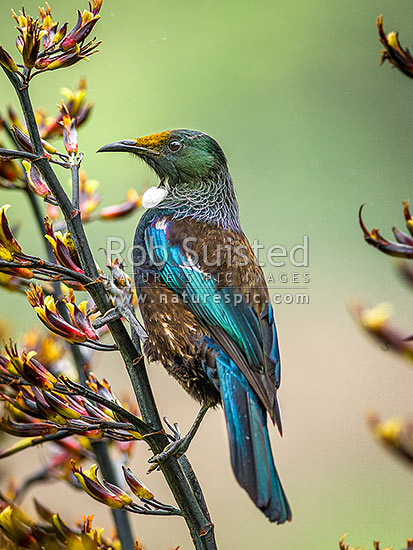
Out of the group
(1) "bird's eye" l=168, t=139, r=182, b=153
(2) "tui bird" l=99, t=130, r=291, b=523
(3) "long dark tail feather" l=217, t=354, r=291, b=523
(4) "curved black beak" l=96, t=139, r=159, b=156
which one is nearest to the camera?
(3) "long dark tail feather" l=217, t=354, r=291, b=523

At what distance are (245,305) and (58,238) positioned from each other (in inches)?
21.0

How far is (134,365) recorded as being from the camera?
1435 mm

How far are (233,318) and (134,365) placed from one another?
0.37 metres

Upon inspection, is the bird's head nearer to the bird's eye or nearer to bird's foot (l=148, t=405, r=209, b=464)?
the bird's eye

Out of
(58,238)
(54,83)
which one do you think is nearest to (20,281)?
(58,238)

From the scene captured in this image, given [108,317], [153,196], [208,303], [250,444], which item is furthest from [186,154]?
[250,444]

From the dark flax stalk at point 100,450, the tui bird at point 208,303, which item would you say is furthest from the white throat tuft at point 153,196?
the dark flax stalk at point 100,450

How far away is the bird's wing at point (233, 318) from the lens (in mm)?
1675

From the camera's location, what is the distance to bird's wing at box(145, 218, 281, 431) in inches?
65.9

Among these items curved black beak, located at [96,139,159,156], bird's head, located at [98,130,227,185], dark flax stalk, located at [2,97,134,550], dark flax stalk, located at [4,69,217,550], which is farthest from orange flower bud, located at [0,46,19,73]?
bird's head, located at [98,130,227,185]

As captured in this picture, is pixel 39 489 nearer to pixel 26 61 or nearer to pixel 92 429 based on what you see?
pixel 92 429

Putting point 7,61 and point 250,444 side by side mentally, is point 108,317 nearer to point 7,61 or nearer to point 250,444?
point 250,444

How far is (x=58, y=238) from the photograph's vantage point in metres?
1.40

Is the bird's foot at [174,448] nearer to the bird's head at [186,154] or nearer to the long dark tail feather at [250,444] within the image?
the long dark tail feather at [250,444]
